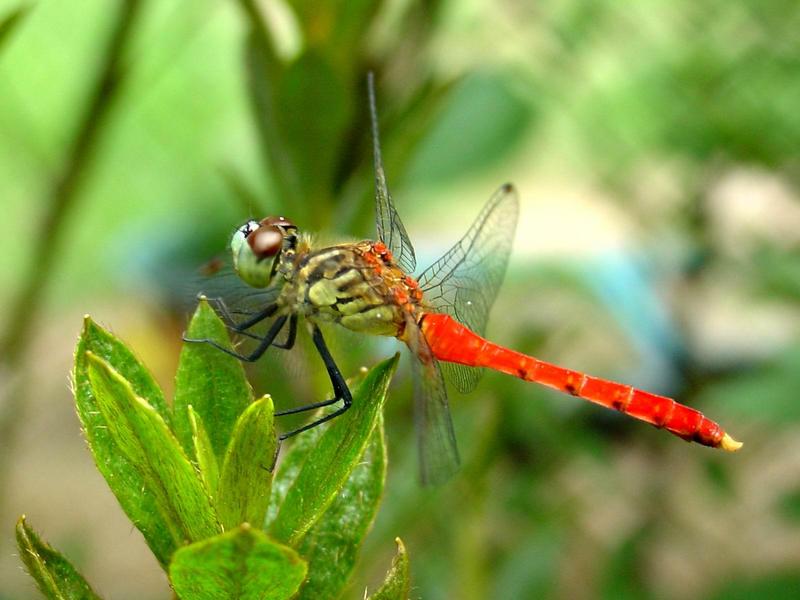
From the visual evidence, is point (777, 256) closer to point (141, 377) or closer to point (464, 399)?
point (464, 399)

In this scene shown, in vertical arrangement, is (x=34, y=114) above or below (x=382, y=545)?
above

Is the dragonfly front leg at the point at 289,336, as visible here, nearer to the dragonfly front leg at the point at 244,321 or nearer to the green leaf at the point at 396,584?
the dragonfly front leg at the point at 244,321

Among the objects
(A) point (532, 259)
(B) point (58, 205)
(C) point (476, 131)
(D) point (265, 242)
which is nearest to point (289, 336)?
(D) point (265, 242)

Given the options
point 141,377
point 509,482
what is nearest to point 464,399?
point 509,482

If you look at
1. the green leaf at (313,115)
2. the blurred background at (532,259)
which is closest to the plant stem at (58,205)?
the blurred background at (532,259)

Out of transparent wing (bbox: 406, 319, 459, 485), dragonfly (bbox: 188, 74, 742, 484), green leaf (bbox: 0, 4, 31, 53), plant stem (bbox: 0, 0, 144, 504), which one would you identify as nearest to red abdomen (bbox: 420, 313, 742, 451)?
dragonfly (bbox: 188, 74, 742, 484)

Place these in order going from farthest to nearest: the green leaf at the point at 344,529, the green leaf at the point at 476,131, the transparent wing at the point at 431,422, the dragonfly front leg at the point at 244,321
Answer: the green leaf at the point at 476,131 → the dragonfly front leg at the point at 244,321 → the transparent wing at the point at 431,422 → the green leaf at the point at 344,529

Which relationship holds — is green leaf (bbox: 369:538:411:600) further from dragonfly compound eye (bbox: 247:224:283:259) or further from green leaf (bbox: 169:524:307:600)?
dragonfly compound eye (bbox: 247:224:283:259)
